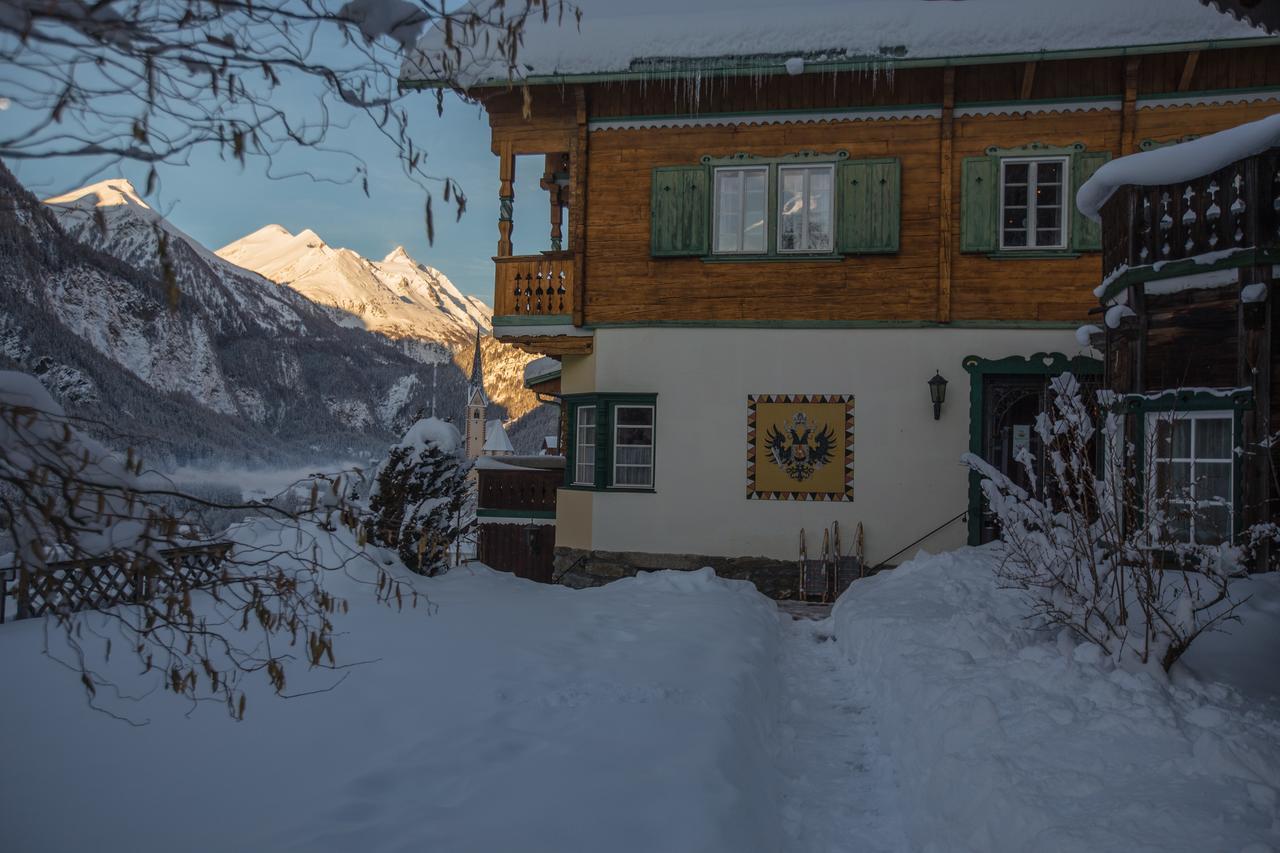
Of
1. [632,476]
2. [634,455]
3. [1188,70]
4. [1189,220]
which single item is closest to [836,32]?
[1188,70]

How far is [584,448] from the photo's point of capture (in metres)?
13.4

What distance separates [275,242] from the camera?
3745 inches

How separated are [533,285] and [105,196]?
10.5m

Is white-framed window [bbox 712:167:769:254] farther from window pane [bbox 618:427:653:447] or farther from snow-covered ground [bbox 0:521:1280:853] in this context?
snow-covered ground [bbox 0:521:1280:853]

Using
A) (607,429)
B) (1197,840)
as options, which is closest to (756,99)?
(607,429)

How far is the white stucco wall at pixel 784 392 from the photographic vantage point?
39.7 ft

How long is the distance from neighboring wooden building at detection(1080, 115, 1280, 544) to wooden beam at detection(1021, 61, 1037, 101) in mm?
3537

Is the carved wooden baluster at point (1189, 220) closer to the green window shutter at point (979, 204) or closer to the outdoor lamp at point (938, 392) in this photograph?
the green window shutter at point (979, 204)

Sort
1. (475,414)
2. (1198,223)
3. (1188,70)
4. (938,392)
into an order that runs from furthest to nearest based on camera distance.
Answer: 1. (475,414)
2. (938,392)
3. (1188,70)
4. (1198,223)

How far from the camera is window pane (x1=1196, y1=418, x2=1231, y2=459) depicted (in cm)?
776

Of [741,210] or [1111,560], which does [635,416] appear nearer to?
[741,210]

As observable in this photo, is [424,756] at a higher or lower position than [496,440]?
lower

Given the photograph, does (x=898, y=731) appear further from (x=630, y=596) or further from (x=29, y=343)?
(x=29, y=343)

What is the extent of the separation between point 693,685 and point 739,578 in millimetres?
6439
